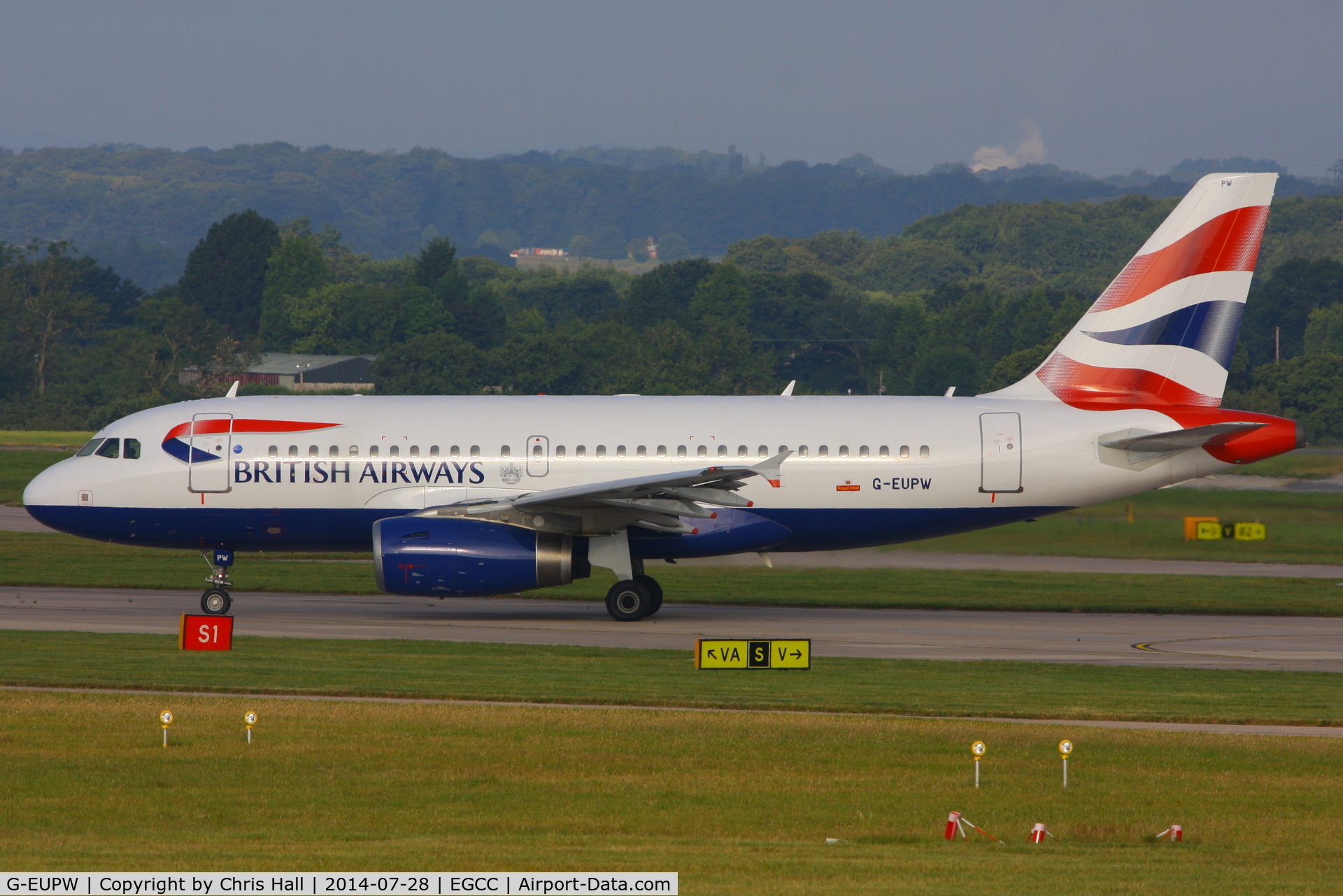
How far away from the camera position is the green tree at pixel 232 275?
563 feet

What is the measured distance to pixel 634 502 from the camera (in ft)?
97.9

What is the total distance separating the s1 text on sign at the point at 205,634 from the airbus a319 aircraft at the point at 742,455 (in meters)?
5.39

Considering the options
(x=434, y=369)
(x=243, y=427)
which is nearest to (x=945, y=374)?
(x=434, y=369)

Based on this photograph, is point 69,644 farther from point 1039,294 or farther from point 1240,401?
point 1039,294

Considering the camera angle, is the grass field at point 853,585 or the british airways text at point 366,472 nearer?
the british airways text at point 366,472

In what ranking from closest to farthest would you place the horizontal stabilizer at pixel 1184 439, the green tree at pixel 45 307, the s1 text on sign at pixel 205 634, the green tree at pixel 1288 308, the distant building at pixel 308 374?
the s1 text on sign at pixel 205 634, the horizontal stabilizer at pixel 1184 439, the distant building at pixel 308 374, the green tree at pixel 45 307, the green tree at pixel 1288 308

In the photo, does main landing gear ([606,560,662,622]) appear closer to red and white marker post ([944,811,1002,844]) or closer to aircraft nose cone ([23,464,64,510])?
aircraft nose cone ([23,464,64,510])

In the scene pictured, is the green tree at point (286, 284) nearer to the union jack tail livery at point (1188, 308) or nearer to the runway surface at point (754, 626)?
the runway surface at point (754, 626)

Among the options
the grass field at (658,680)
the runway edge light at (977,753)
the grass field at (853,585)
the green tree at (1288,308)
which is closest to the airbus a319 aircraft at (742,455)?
the grass field at (853,585)

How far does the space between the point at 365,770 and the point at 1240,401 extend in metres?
85.6

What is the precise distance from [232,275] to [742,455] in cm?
15229

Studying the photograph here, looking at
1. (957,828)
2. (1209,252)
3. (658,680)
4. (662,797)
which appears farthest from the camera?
(1209,252)

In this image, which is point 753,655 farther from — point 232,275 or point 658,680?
point 232,275

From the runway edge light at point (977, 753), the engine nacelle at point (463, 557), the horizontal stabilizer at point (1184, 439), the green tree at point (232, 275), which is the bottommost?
the runway edge light at point (977, 753)
